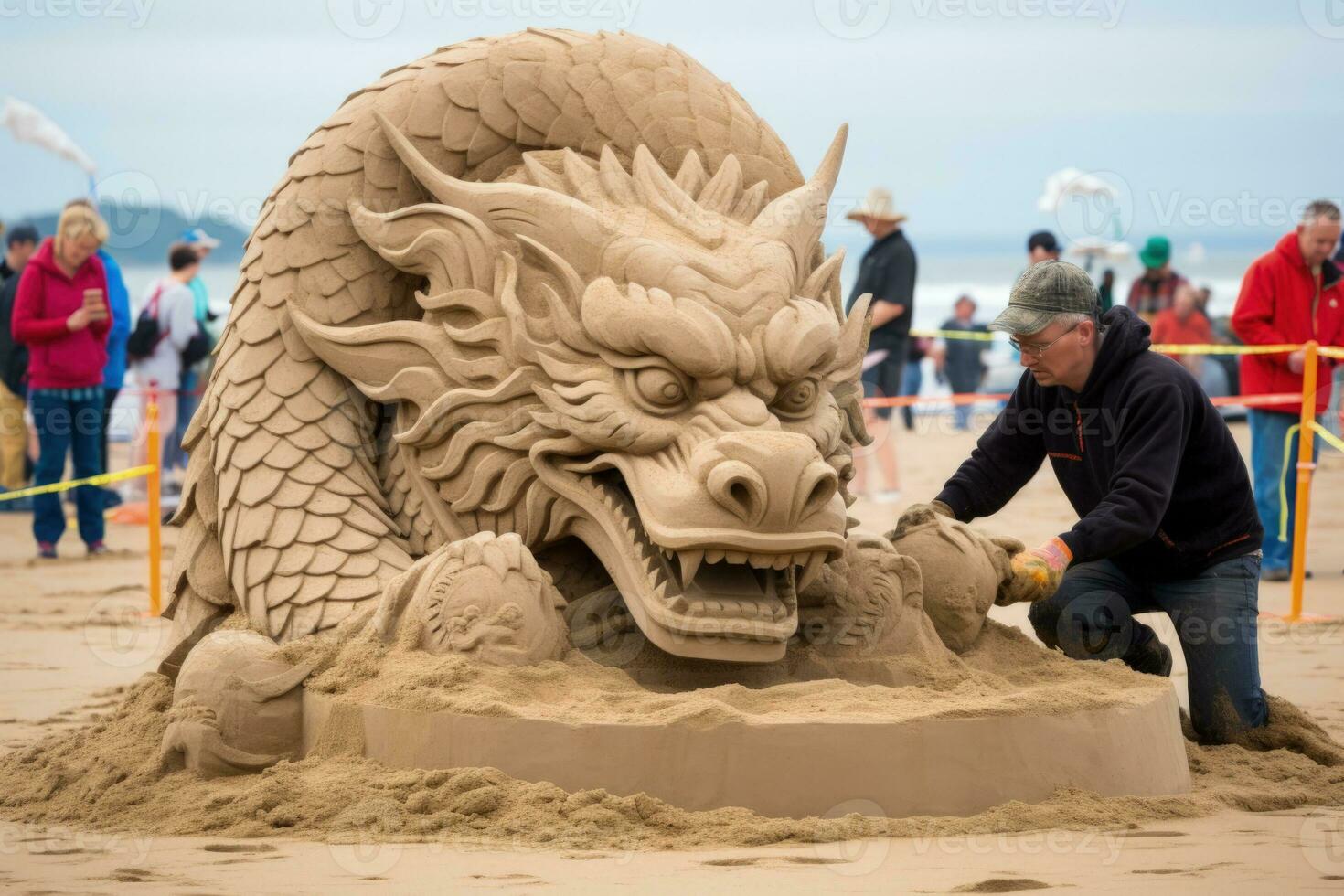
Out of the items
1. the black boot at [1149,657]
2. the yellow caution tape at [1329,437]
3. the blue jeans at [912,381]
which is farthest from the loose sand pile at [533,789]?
the blue jeans at [912,381]

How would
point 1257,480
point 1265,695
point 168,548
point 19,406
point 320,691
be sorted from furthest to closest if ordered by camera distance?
point 19,406 < point 168,548 < point 1257,480 < point 1265,695 < point 320,691

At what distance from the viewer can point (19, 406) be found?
1219 cm

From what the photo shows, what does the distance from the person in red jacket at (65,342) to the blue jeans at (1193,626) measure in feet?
20.3

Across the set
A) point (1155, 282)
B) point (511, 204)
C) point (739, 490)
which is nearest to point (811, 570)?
point (739, 490)

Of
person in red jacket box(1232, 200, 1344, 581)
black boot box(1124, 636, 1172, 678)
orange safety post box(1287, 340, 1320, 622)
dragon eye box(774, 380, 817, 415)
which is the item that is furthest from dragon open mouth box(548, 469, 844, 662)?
person in red jacket box(1232, 200, 1344, 581)

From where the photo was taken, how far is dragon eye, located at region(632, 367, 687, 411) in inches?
188

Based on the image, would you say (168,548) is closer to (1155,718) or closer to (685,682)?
(685,682)

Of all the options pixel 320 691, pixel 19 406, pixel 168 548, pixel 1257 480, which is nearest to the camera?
pixel 320 691

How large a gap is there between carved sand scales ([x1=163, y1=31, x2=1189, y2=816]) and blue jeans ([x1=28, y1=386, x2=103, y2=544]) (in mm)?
5039

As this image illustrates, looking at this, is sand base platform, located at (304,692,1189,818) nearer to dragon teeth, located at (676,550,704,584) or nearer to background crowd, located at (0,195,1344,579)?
dragon teeth, located at (676,550,704,584)

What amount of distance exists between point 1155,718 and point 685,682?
123cm

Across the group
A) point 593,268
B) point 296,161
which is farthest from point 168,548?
point 593,268

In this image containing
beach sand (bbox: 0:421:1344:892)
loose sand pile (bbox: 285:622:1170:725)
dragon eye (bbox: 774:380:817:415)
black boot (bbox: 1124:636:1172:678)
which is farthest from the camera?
black boot (bbox: 1124:636:1172:678)

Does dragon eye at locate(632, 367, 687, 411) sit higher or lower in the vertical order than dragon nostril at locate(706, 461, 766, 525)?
higher
